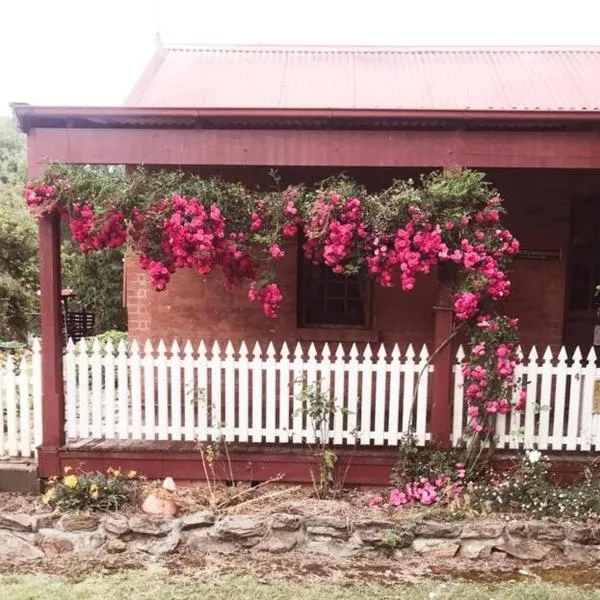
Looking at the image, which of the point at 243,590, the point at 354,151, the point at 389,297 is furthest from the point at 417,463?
the point at 354,151

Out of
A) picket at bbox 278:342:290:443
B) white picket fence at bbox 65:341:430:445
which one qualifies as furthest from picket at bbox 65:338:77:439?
picket at bbox 278:342:290:443

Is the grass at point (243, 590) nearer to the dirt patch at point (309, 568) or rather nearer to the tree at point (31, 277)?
the dirt patch at point (309, 568)

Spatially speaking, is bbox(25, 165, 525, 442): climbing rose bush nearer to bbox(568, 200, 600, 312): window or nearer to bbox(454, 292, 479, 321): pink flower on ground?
bbox(454, 292, 479, 321): pink flower on ground

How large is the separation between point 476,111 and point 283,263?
10.2 ft

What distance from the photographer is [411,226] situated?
4.73m

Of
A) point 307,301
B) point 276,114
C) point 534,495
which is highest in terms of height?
point 276,114

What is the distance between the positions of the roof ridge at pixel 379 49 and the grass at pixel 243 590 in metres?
7.35

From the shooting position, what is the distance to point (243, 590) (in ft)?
13.2

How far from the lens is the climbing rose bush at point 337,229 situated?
4.73 meters

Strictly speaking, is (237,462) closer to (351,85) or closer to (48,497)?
(48,497)

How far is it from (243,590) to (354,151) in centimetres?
344

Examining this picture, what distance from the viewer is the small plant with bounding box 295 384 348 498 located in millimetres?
5070

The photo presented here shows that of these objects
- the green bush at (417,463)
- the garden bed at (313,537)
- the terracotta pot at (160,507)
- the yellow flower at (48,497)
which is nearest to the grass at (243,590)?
the garden bed at (313,537)

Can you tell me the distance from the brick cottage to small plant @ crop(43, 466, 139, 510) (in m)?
0.46
